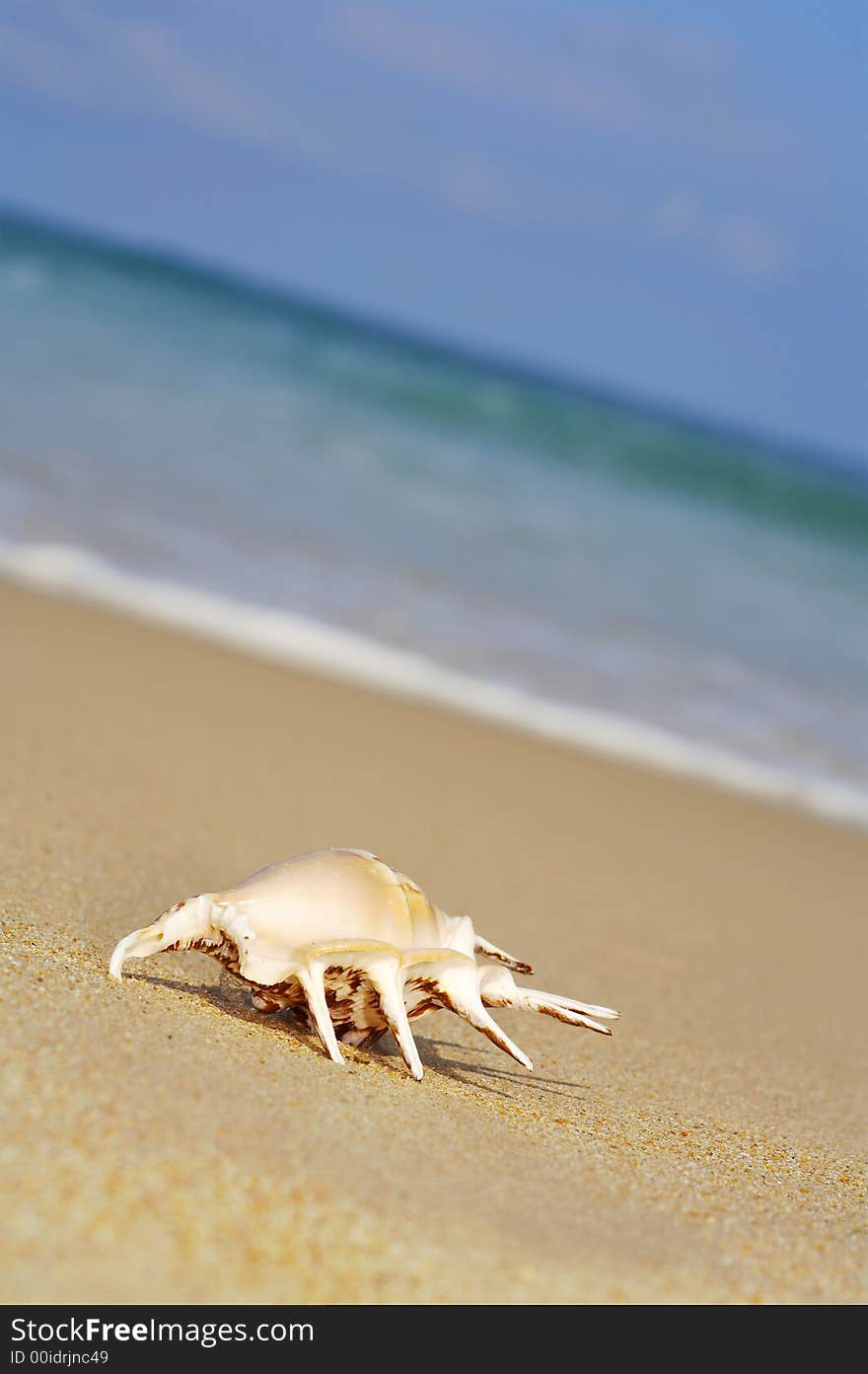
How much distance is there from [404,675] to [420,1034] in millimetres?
3230

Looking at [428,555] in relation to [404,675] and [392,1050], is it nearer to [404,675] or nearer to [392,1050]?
[404,675]

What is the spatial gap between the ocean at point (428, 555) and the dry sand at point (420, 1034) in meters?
0.65

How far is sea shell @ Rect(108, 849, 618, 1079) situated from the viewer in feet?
6.92

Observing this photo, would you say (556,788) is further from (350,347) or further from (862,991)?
(350,347)

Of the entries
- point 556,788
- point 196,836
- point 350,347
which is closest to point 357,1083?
point 196,836

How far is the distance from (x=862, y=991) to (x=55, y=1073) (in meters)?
2.67

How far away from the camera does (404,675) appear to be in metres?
5.80

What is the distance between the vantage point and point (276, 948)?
211 centimetres

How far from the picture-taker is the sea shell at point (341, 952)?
6.92ft

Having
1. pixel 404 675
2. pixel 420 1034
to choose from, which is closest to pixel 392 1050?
pixel 420 1034

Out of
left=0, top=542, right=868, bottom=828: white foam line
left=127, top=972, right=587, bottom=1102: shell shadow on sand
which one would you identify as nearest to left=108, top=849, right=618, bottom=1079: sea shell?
left=127, top=972, right=587, bottom=1102: shell shadow on sand

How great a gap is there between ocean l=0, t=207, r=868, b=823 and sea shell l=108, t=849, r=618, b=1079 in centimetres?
335

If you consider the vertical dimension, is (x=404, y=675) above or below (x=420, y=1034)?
below

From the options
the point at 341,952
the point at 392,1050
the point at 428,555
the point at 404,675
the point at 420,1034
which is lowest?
the point at 428,555
